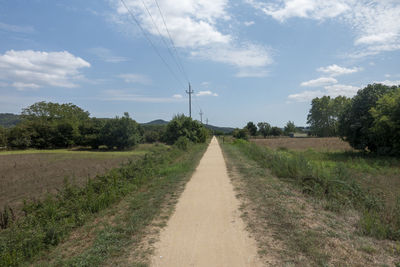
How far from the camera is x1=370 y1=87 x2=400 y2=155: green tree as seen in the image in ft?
56.4

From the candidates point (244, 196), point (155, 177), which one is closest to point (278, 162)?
point (244, 196)

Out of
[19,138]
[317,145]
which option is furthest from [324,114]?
[19,138]

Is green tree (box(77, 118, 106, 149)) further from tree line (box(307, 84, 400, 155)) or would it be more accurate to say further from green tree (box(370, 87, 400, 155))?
green tree (box(370, 87, 400, 155))

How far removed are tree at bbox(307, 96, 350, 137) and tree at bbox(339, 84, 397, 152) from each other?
68.6m

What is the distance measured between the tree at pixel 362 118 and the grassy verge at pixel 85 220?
62.1ft

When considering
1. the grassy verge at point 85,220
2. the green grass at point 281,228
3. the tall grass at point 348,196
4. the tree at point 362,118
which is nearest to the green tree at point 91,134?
the tree at point 362,118

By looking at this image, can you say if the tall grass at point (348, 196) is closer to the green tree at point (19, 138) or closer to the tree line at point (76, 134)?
the tree line at point (76, 134)

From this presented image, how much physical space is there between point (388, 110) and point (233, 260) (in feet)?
65.3

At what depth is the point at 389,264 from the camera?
11.4ft

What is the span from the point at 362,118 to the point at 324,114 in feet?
245

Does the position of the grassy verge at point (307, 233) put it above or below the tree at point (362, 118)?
below

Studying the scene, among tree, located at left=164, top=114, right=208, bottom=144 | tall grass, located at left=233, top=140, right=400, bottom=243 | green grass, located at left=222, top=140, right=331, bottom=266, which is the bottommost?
green grass, located at left=222, top=140, right=331, bottom=266

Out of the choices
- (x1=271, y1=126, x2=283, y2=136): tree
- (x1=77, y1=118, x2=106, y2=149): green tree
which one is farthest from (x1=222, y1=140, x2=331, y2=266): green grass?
(x1=271, y1=126, x2=283, y2=136): tree

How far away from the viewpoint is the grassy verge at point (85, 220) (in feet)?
13.3
